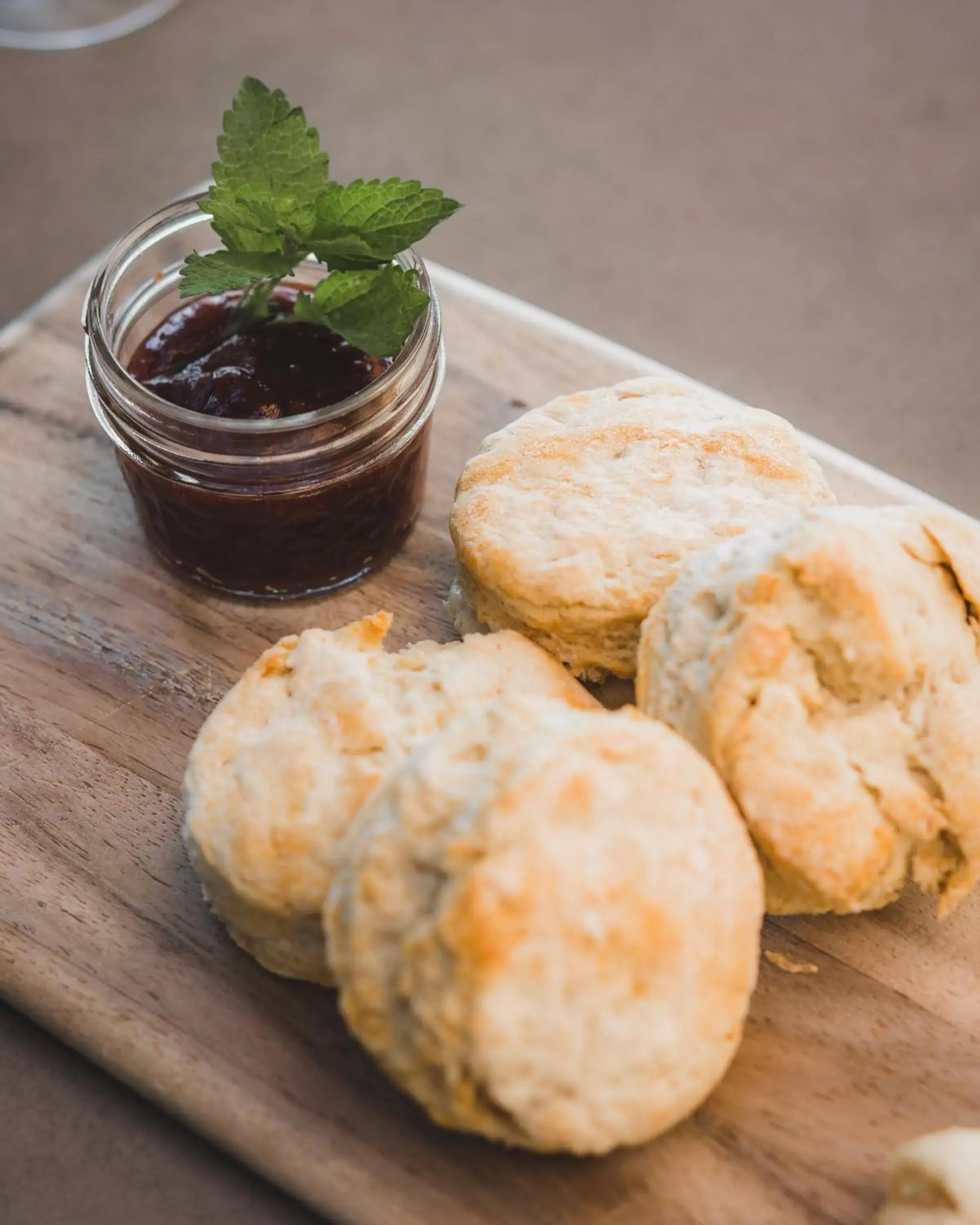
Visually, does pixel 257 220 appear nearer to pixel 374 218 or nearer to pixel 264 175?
pixel 264 175

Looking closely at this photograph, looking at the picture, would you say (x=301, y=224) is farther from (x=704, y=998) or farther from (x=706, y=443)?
(x=704, y=998)

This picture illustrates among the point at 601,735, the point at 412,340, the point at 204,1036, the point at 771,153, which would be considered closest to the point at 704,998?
the point at 601,735

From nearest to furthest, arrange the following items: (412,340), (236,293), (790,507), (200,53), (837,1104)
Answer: (837,1104) → (790,507) → (412,340) → (236,293) → (200,53)

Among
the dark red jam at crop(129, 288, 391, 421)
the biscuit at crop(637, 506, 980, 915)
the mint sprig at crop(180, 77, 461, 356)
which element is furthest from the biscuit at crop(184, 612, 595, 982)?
the mint sprig at crop(180, 77, 461, 356)

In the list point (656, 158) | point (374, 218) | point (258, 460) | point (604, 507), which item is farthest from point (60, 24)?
point (604, 507)

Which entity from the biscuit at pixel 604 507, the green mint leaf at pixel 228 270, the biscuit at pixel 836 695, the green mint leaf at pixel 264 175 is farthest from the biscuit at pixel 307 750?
the green mint leaf at pixel 264 175

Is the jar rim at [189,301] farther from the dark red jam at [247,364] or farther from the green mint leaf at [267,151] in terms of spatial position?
the green mint leaf at [267,151]
